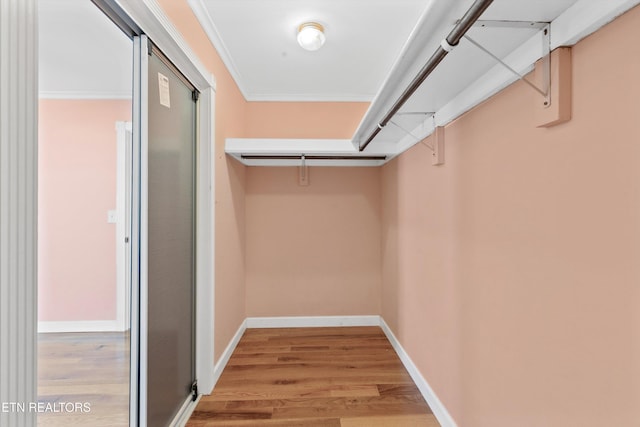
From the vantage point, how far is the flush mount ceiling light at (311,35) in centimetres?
195

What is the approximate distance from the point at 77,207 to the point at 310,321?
2249 mm

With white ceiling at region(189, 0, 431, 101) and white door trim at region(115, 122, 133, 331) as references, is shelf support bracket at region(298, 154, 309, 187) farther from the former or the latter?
white door trim at region(115, 122, 133, 331)

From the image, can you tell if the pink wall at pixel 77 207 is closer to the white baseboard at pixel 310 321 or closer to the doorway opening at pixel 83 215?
the doorway opening at pixel 83 215

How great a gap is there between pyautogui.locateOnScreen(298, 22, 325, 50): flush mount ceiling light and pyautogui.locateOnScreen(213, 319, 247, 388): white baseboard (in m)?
2.22

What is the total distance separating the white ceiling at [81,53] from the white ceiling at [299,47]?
0.51 metres

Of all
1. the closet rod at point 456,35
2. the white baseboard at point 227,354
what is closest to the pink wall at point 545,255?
the closet rod at point 456,35

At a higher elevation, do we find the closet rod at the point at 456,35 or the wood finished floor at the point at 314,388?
the closet rod at the point at 456,35

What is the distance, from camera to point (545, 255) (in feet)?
3.23

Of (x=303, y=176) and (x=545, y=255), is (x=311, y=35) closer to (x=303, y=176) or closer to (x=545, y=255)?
(x=303, y=176)

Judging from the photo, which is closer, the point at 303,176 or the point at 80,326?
the point at 80,326

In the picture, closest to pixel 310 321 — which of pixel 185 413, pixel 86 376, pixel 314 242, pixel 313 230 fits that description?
pixel 314 242

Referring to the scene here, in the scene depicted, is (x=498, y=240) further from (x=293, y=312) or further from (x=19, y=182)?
(x=293, y=312)

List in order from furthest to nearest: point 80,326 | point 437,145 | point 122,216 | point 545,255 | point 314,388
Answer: point 122,216
point 80,326
point 314,388
point 437,145
point 545,255

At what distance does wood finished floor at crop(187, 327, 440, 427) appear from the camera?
1.81 meters
